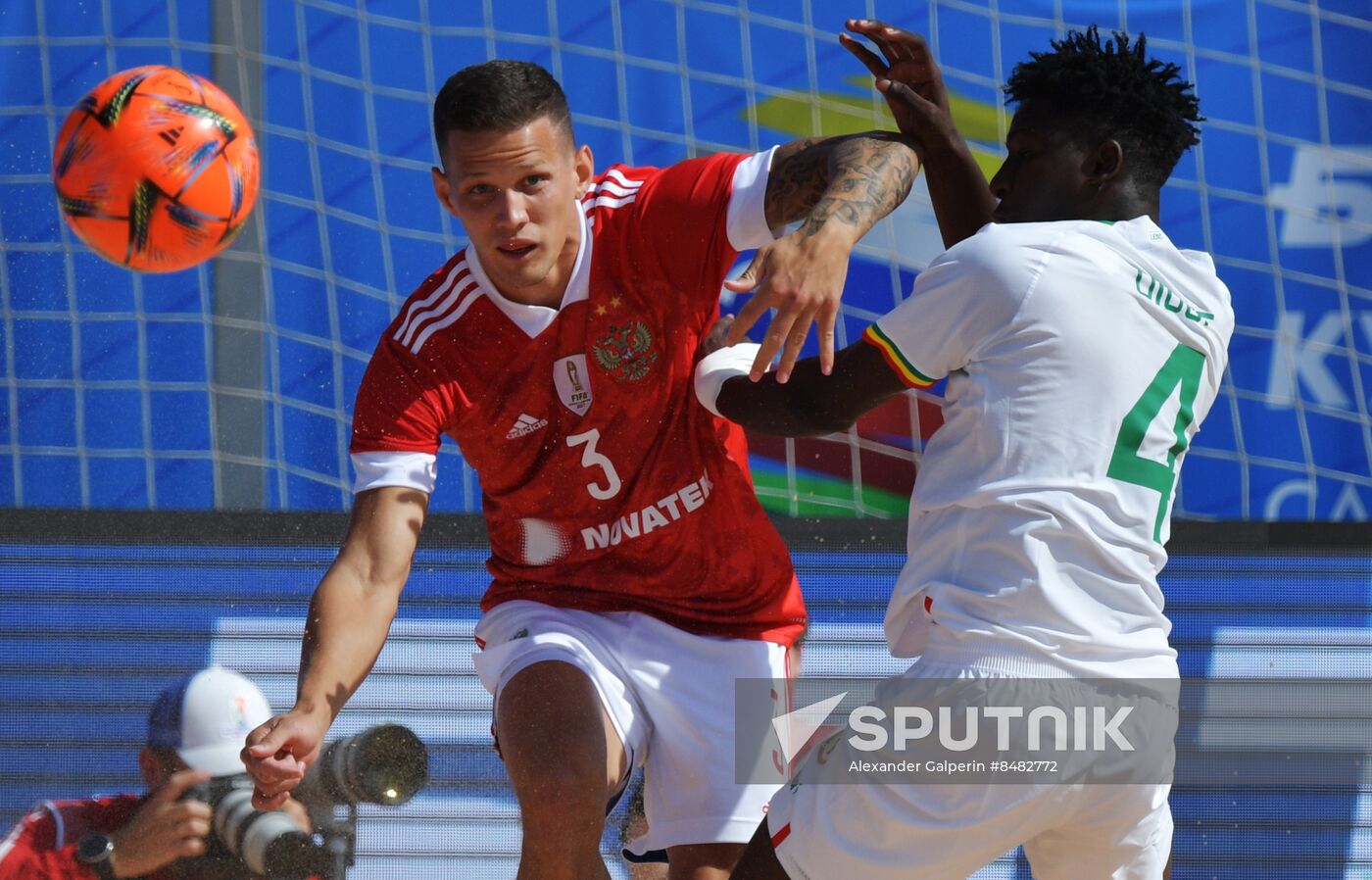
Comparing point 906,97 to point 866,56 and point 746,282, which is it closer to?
point 866,56

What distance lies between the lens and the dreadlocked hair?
8.55 ft

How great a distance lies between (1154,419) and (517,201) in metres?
1.30

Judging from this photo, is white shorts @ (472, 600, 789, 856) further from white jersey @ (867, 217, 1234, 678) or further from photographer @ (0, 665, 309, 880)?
photographer @ (0, 665, 309, 880)

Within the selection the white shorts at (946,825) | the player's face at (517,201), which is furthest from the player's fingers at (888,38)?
the white shorts at (946,825)

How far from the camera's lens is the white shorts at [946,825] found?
2.26 metres

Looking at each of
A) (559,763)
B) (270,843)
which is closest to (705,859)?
(559,763)

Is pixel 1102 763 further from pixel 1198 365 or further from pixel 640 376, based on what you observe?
pixel 640 376

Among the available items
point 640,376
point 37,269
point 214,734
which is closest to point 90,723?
point 214,734

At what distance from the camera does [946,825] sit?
7.40ft

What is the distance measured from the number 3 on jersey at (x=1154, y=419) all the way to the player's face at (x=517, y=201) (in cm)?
122

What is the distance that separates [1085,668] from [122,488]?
3.27 meters

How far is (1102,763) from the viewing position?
2.30 meters
